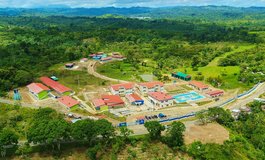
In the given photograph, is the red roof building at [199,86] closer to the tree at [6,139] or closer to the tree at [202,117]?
the tree at [202,117]

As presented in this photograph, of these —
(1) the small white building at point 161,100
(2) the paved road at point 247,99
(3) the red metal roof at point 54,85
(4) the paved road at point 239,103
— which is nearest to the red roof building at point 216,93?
(2) the paved road at point 247,99

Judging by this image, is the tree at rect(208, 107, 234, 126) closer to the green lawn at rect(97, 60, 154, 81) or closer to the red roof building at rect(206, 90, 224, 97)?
the red roof building at rect(206, 90, 224, 97)

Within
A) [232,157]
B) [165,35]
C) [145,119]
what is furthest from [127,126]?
[165,35]

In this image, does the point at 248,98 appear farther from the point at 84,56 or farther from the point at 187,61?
the point at 84,56

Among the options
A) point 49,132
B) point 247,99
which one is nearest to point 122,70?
point 247,99

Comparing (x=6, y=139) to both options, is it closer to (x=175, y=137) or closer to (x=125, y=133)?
(x=125, y=133)

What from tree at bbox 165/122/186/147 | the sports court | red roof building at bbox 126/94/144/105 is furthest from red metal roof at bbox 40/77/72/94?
tree at bbox 165/122/186/147
